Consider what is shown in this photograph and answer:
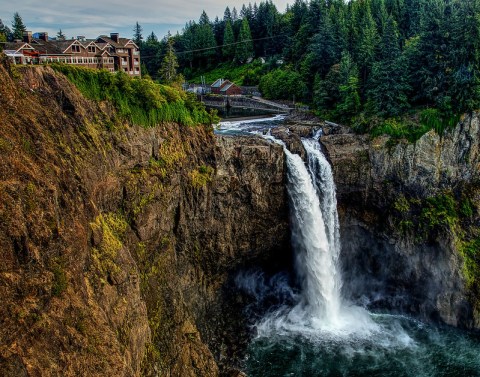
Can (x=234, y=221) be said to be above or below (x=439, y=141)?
below

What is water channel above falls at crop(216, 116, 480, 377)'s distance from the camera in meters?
29.7

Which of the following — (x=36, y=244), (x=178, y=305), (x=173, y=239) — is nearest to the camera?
(x=36, y=244)

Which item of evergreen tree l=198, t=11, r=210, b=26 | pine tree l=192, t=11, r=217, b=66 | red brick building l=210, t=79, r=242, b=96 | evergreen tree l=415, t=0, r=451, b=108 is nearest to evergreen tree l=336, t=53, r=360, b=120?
evergreen tree l=415, t=0, r=451, b=108

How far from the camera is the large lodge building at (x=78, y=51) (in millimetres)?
30859

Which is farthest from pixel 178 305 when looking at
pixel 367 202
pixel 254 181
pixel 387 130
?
pixel 387 130

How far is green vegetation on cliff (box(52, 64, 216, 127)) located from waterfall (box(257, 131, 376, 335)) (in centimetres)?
858

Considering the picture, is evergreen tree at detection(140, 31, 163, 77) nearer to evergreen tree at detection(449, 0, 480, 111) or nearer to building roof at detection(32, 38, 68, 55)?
building roof at detection(32, 38, 68, 55)

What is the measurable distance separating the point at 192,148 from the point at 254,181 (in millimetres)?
5874

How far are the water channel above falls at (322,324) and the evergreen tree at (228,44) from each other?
6599cm

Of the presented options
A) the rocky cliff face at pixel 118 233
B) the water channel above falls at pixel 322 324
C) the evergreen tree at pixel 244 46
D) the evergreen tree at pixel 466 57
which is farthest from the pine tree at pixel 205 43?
the rocky cliff face at pixel 118 233

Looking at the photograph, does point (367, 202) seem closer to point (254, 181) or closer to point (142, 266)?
point (254, 181)

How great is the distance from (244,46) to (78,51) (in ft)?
217

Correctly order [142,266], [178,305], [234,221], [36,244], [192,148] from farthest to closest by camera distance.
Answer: [234,221], [192,148], [178,305], [142,266], [36,244]

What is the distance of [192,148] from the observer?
31.5 meters
